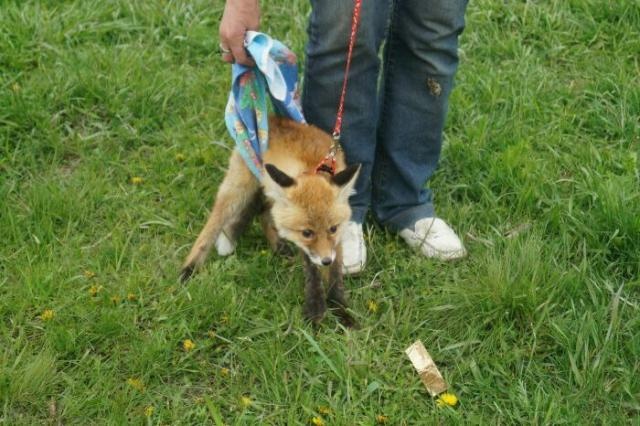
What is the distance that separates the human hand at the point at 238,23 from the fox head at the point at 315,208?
0.57m

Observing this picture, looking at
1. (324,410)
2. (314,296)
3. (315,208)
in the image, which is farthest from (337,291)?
(324,410)

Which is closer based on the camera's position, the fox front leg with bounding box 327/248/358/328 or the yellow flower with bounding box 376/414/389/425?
the yellow flower with bounding box 376/414/389/425

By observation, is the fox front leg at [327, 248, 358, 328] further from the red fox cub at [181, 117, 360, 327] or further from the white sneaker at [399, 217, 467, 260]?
the white sneaker at [399, 217, 467, 260]

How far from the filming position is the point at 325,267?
369 cm

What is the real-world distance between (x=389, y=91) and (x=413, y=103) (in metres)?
0.14

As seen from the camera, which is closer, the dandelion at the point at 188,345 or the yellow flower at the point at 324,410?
the yellow flower at the point at 324,410

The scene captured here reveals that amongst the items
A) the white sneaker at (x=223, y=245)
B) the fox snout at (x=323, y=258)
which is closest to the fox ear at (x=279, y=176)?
the fox snout at (x=323, y=258)

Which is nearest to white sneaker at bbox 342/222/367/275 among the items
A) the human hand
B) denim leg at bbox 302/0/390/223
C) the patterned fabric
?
denim leg at bbox 302/0/390/223

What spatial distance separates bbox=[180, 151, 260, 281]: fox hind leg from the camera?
3885mm

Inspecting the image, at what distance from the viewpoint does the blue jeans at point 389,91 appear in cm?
349

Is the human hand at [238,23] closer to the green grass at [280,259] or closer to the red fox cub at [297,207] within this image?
the red fox cub at [297,207]

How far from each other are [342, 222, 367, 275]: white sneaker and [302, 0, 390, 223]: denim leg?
3.8 inches

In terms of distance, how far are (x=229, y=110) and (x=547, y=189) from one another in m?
1.77

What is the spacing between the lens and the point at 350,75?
359cm
